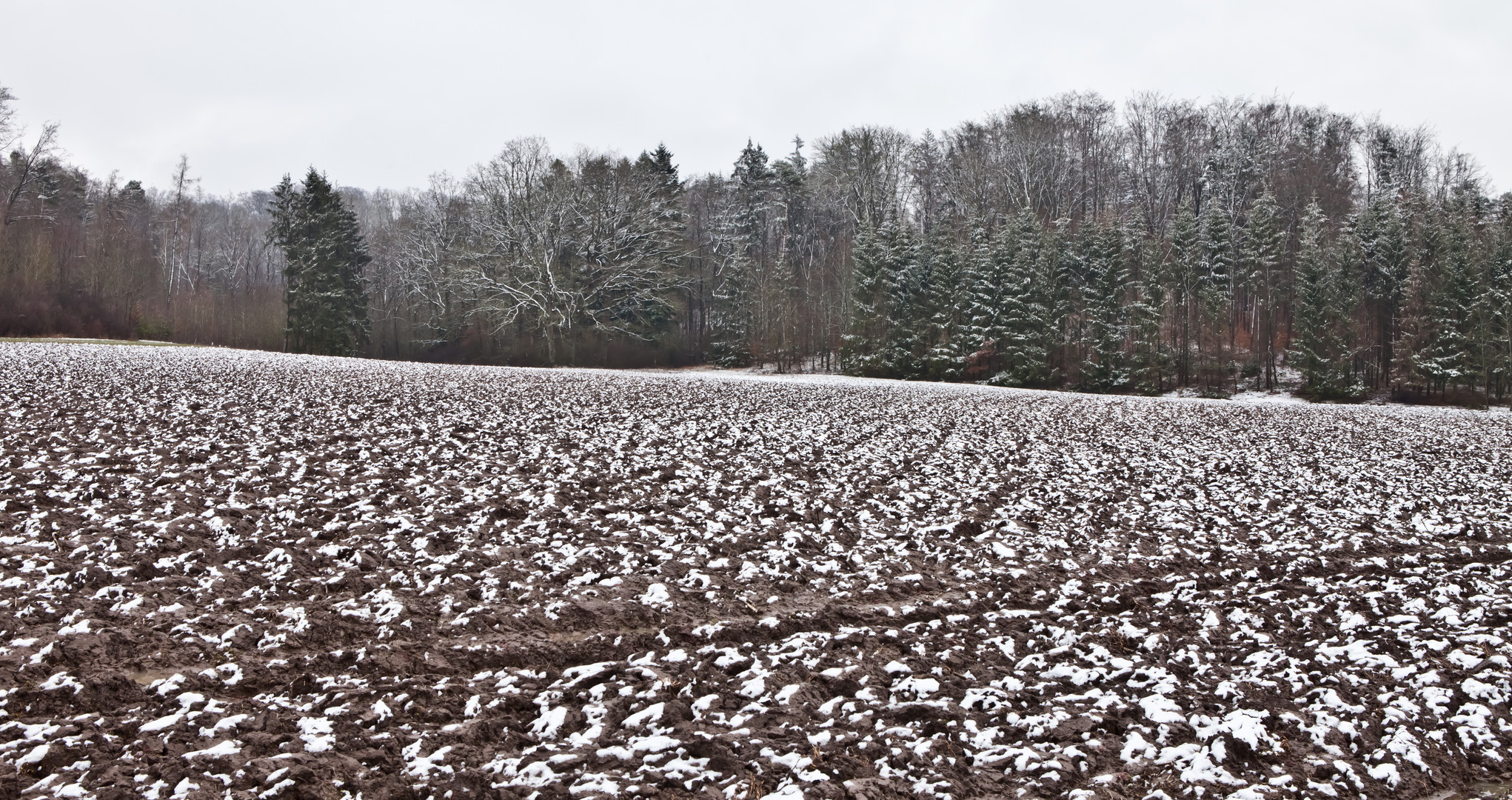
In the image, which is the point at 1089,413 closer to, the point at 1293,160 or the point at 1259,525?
the point at 1259,525

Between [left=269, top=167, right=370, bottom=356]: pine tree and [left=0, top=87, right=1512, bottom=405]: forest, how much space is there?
23 cm

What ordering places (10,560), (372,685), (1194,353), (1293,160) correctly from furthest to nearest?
(1293,160)
(1194,353)
(10,560)
(372,685)

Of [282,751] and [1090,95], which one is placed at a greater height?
[1090,95]

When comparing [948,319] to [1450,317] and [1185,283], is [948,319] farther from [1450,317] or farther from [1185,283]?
[1450,317]

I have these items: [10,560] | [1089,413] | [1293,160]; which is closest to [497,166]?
[1089,413]

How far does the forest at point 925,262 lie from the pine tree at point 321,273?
0.74 feet

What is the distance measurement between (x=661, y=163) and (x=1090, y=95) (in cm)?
3173

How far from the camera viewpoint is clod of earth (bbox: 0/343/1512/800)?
3850 millimetres

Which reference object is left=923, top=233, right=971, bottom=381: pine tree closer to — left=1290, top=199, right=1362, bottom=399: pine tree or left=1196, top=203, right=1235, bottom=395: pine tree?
left=1196, top=203, right=1235, bottom=395: pine tree

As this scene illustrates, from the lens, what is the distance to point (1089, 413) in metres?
23.2

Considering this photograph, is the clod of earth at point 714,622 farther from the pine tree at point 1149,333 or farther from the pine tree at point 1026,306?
the pine tree at point 1026,306

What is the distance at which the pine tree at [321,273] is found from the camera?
47438mm

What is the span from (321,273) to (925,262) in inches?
1405

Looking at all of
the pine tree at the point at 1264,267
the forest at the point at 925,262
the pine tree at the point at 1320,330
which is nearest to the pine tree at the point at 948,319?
the forest at the point at 925,262
